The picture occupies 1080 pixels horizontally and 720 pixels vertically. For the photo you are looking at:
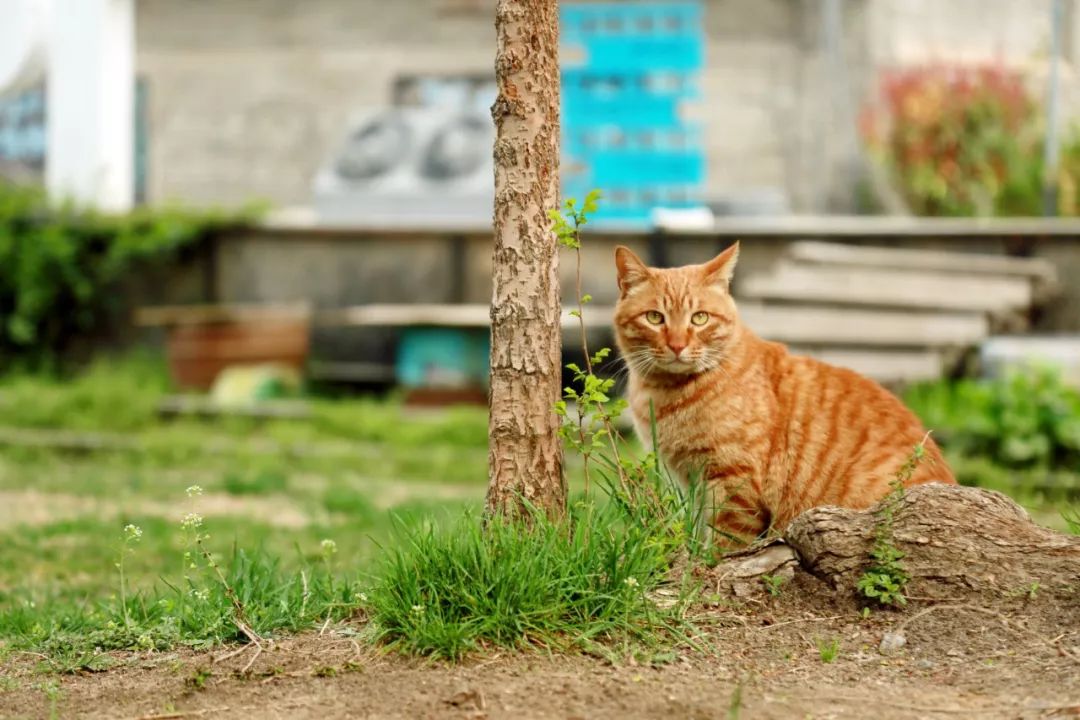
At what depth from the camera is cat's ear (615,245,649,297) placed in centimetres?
432

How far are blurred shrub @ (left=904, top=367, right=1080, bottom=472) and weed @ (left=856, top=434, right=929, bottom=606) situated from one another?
4.24m

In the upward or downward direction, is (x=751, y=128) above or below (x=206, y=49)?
below

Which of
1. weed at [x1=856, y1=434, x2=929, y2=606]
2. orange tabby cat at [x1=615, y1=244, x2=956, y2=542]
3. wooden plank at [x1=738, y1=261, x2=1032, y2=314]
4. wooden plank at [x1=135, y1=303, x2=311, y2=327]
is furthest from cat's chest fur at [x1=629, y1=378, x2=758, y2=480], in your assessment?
wooden plank at [x1=135, y1=303, x2=311, y2=327]

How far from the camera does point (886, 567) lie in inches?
144

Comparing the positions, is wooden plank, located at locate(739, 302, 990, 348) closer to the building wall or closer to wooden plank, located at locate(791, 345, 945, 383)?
wooden plank, located at locate(791, 345, 945, 383)

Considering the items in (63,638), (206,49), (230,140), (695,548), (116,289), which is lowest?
(63,638)

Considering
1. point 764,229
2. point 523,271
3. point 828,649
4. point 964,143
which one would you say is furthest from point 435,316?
point 964,143

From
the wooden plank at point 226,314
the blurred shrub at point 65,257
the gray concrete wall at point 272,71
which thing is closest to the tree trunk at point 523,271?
the wooden plank at point 226,314

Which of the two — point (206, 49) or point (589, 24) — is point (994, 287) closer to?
point (589, 24)

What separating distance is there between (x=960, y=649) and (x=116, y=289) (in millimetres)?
9012

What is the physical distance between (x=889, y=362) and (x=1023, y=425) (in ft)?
3.48

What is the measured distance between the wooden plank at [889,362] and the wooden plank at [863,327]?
6 centimetres

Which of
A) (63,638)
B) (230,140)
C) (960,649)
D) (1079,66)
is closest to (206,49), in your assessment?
(230,140)

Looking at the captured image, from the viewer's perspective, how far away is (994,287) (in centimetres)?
886
